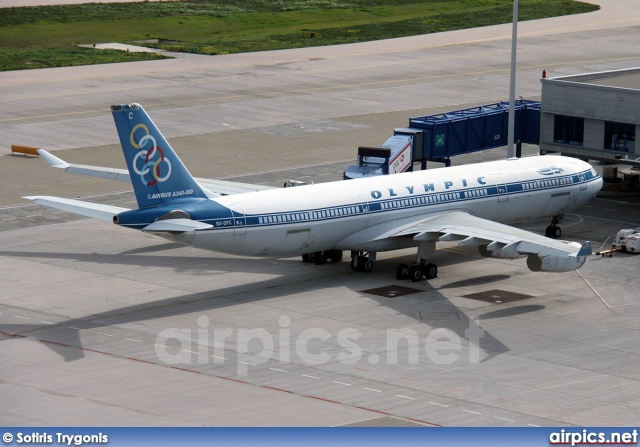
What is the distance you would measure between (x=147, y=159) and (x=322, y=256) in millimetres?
12503

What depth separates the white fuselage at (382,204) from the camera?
55531mm

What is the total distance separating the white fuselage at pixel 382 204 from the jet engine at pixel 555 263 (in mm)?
7571

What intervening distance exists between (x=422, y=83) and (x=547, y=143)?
43841mm

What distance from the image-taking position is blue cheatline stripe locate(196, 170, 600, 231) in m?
55.9

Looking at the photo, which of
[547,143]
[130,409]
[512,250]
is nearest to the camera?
[130,409]

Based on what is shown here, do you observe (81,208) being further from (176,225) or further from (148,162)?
(176,225)

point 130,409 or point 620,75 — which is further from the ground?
point 620,75

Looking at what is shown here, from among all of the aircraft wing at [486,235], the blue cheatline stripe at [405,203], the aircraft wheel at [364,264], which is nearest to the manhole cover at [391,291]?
the aircraft wing at [486,235]

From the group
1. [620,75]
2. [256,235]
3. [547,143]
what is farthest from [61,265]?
[620,75]

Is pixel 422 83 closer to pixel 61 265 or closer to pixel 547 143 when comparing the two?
pixel 547 143

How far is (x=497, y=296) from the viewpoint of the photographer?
186ft

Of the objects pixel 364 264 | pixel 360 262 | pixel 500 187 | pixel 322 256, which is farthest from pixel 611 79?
pixel 322 256

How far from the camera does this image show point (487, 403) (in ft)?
140

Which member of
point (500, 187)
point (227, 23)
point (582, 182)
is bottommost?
point (582, 182)
